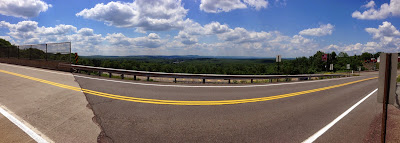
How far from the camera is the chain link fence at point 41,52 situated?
16.8m

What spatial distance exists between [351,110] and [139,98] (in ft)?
28.1

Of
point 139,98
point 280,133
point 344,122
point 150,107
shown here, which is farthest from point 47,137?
point 344,122

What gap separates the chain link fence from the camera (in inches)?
661

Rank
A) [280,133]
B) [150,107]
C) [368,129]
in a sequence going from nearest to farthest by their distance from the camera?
[280,133], [368,129], [150,107]

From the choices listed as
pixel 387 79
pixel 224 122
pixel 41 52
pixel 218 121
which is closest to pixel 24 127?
pixel 218 121

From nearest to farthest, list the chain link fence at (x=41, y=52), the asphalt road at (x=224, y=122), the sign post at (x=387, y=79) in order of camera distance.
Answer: the sign post at (x=387, y=79)
the asphalt road at (x=224, y=122)
the chain link fence at (x=41, y=52)

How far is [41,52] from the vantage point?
1892 cm

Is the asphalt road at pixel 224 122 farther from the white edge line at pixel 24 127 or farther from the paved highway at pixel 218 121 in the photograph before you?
the white edge line at pixel 24 127

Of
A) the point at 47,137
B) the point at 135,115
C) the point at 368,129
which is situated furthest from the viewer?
the point at 135,115

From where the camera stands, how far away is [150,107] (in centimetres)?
650

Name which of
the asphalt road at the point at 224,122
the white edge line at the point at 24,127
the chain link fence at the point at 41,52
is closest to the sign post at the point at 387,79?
the asphalt road at the point at 224,122

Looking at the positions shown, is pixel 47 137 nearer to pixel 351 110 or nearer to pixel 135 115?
pixel 135 115

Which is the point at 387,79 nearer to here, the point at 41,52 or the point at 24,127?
the point at 24,127

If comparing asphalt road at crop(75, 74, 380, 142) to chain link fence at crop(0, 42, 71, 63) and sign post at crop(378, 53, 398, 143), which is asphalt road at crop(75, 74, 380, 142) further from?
chain link fence at crop(0, 42, 71, 63)
